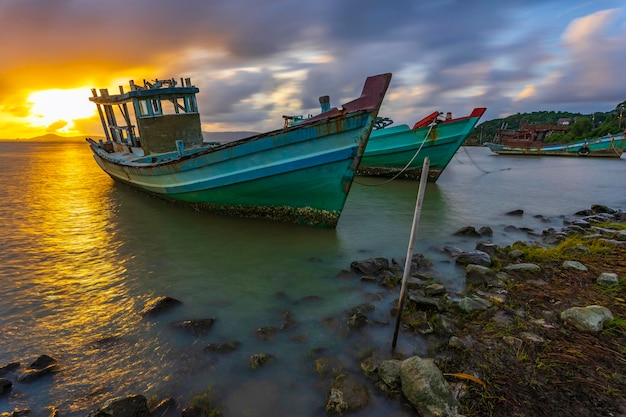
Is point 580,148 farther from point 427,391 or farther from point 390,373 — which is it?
point 427,391

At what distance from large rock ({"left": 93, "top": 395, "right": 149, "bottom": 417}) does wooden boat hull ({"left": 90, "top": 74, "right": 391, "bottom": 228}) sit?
5.84 meters

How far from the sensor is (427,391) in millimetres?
2941

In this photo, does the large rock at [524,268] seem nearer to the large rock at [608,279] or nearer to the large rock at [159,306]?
the large rock at [608,279]

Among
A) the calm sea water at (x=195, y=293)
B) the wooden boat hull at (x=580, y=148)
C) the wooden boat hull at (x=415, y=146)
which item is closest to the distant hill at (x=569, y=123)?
the wooden boat hull at (x=580, y=148)

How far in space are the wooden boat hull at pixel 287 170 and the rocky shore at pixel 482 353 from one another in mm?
2990

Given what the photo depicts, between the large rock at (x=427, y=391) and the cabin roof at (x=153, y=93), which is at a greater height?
the cabin roof at (x=153, y=93)

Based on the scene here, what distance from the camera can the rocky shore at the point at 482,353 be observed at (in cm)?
297

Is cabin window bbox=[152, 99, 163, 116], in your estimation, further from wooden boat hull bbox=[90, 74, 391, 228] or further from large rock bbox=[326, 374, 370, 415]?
large rock bbox=[326, 374, 370, 415]

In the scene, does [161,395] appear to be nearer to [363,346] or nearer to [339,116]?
[363,346]

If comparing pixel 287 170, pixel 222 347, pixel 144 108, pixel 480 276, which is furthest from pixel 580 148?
pixel 222 347

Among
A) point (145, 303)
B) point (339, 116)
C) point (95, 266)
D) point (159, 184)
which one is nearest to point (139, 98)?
point (159, 184)

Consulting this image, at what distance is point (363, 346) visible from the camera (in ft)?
13.1

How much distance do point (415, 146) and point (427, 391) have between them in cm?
1539

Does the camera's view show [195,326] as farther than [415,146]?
No
